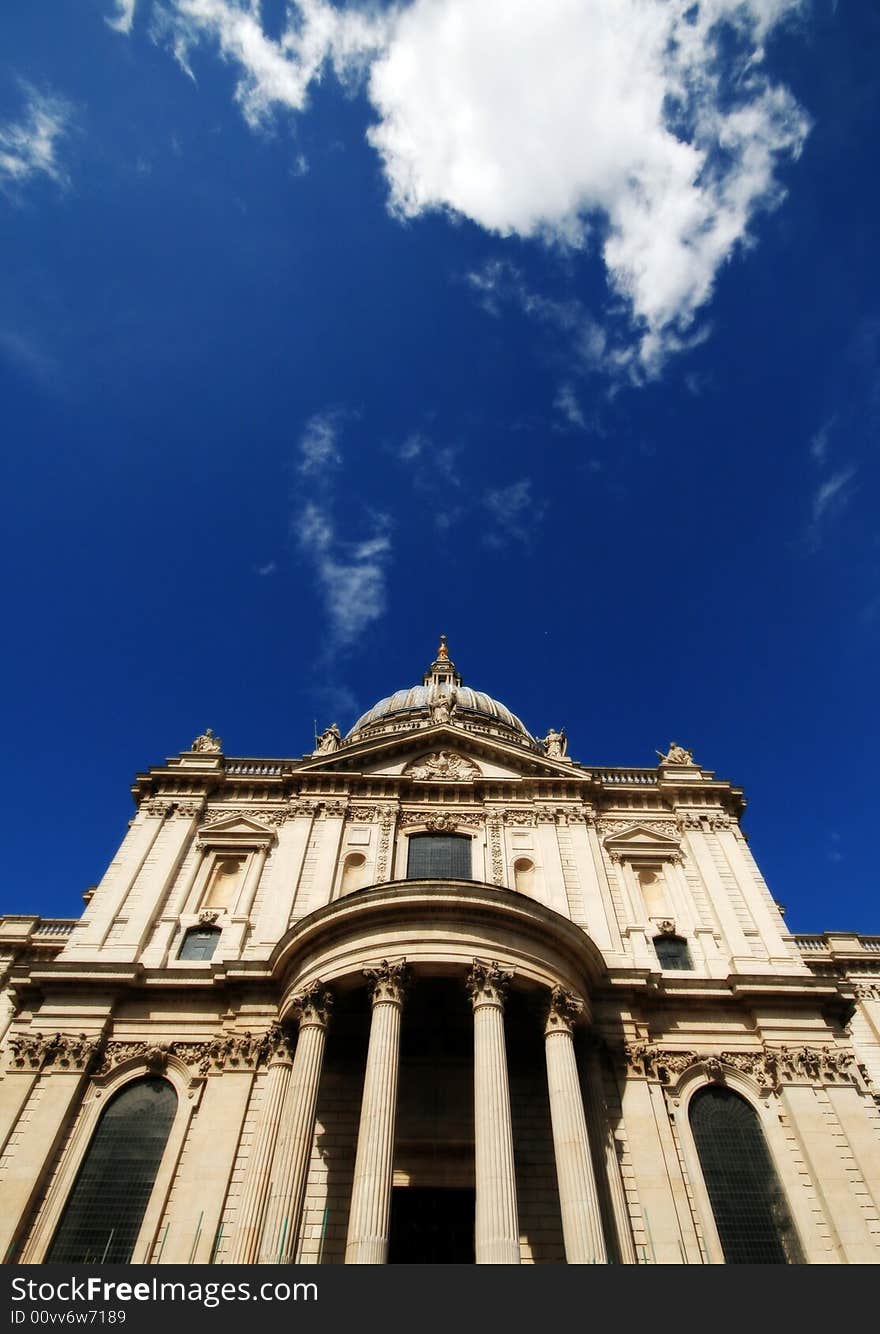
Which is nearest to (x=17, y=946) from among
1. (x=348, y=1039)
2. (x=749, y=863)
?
(x=348, y=1039)

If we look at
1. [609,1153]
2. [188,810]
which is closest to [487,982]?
[609,1153]

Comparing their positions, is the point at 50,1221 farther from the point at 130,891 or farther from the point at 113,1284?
the point at 130,891

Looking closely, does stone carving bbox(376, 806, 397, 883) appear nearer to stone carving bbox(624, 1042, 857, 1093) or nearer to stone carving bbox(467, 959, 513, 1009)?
stone carving bbox(467, 959, 513, 1009)

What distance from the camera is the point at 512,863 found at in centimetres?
2697

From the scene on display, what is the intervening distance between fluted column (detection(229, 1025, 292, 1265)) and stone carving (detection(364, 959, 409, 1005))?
321cm

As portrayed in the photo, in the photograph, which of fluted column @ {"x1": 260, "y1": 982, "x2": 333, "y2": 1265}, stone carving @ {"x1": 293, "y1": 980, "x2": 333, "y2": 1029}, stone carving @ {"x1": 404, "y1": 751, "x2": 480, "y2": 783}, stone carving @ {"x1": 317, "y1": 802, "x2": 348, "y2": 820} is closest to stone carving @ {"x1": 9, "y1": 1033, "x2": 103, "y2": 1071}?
fluted column @ {"x1": 260, "y1": 982, "x2": 333, "y2": 1265}

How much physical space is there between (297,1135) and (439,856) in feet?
35.1

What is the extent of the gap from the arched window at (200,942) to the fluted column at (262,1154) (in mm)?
4298

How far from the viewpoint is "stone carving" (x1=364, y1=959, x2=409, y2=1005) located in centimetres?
1961

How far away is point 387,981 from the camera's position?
19.8 m

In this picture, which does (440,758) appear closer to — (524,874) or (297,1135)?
(524,874)

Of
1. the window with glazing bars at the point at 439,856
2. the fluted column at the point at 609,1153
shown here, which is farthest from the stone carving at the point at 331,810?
the fluted column at the point at 609,1153

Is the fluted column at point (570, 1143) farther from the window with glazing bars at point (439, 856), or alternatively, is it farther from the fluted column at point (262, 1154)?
the window with glazing bars at point (439, 856)

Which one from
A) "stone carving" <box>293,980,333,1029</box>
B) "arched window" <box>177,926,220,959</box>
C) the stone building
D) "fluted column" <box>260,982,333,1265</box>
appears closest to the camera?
"fluted column" <box>260,982,333,1265</box>
